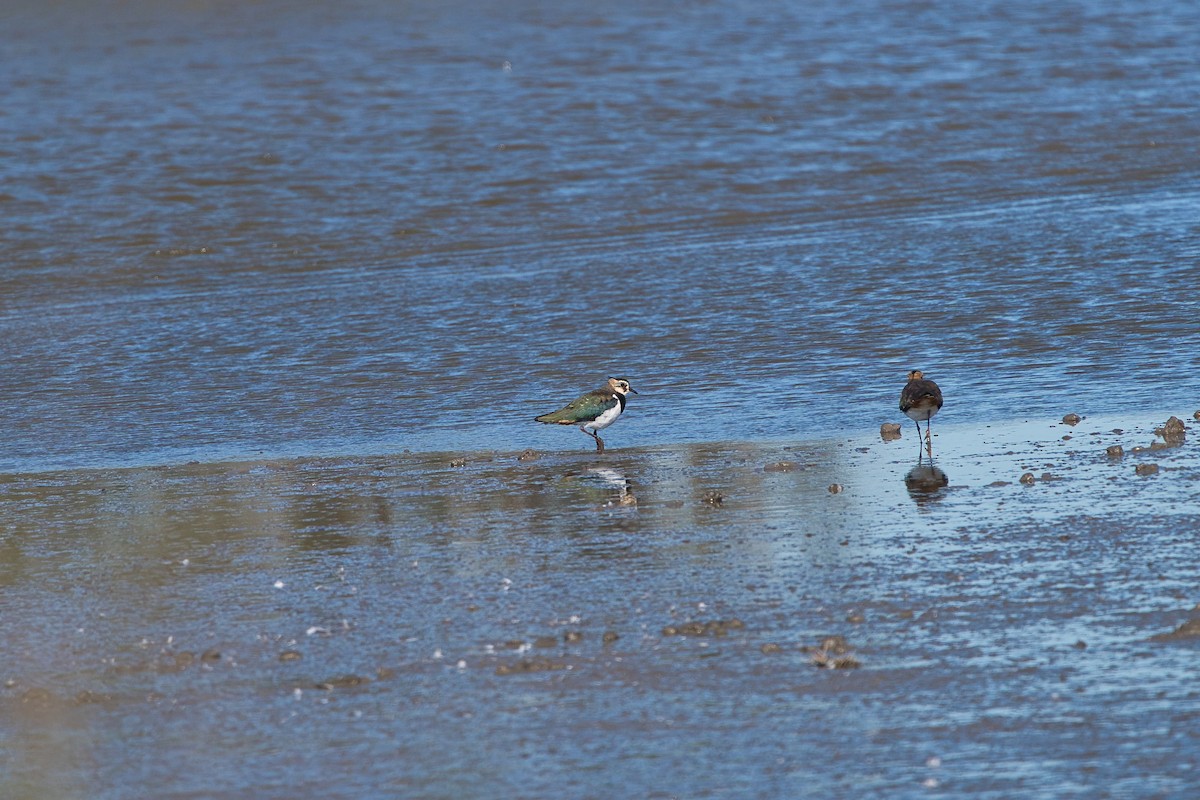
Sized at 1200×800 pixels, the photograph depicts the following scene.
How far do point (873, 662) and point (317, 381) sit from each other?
21.8 feet

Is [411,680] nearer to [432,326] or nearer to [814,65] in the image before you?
[432,326]

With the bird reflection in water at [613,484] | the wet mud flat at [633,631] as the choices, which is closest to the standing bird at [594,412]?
the bird reflection in water at [613,484]

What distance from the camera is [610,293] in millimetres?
13133

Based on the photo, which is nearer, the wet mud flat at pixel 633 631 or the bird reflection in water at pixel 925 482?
the wet mud flat at pixel 633 631

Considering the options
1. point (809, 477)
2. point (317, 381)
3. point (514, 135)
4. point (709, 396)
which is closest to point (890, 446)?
point (809, 477)

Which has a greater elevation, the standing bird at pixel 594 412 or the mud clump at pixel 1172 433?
the mud clump at pixel 1172 433

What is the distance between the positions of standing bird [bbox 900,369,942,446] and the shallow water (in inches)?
9.5

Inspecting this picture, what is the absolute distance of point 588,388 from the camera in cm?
1073

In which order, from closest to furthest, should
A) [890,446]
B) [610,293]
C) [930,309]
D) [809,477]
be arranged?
[809,477] < [890,446] < [930,309] < [610,293]

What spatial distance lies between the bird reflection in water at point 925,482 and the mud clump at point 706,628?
1798mm

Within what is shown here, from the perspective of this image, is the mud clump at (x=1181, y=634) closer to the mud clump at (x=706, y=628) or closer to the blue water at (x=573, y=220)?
the mud clump at (x=706, y=628)

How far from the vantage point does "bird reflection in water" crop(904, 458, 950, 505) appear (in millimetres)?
7336

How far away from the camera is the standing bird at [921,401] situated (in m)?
8.49

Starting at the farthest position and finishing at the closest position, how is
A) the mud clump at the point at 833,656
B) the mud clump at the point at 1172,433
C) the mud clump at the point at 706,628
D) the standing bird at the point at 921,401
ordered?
the standing bird at the point at 921,401, the mud clump at the point at 1172,433, the mud clump at the point at 706,628, the mud clump at the point at 833,656
